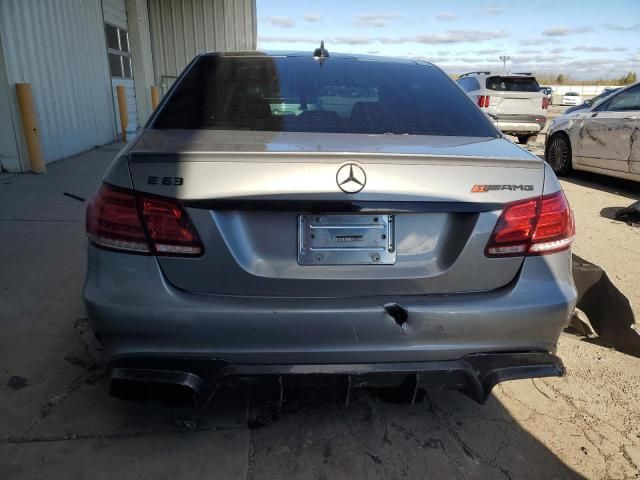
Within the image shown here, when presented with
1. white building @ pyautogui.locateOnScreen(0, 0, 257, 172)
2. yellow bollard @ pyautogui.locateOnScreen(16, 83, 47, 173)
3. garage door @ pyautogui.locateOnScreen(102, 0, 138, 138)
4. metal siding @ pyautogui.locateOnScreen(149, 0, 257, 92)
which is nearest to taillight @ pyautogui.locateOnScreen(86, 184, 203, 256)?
white building @ pyautogui.locateOnScreen(0, 0, 257, 172)

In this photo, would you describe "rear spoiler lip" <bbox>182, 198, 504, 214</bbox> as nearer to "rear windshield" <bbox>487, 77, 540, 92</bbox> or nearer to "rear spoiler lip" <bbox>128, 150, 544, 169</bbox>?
"rear spoiler lip" <bbox>128, 150, 544, 169</bbox>

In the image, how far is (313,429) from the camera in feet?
7.17

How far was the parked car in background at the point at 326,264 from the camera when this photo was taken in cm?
166

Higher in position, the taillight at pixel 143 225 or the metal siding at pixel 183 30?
the metal siding at pixel 183 30

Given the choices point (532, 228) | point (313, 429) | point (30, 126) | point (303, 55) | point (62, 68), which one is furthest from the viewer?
point (62, 68)

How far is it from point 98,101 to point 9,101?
3583 mm

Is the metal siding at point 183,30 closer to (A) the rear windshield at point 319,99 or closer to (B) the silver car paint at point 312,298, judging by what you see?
(A) the rear windshield at point 319,99

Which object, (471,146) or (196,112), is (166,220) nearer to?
(196,112)

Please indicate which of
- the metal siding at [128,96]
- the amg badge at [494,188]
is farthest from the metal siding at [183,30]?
the amg badge at [494,188]

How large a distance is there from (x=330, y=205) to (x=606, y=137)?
23.2 feet

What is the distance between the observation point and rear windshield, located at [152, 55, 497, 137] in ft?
7.23

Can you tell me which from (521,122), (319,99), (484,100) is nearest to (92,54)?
(484,100)

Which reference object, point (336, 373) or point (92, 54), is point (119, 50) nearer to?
point (92, 54)

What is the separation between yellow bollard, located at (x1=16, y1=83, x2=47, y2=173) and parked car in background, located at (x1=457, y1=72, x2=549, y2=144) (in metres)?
9.80
